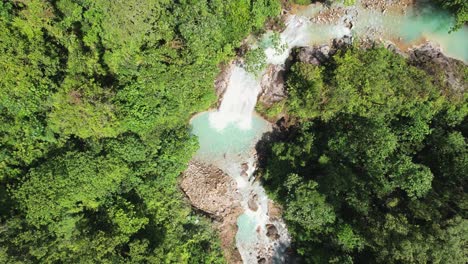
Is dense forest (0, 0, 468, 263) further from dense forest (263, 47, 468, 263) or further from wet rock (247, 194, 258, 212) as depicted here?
wet rock (247, 194, 258, 212)

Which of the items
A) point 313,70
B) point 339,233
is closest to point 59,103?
point 313,70

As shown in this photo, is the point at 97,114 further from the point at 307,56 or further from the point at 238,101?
the point at 307,56

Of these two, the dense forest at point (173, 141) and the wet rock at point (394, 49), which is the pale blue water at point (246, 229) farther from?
the wet rock at point (394, 49)

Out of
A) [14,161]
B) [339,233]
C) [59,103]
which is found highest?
[59,103]

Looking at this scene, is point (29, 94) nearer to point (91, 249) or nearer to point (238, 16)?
point (91, 249)

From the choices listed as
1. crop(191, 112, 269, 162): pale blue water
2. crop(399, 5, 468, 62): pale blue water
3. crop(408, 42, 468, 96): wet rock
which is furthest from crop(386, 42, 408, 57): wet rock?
crop(191, 112, 269, 162): pale blue water

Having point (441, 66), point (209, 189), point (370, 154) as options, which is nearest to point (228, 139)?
point (209, 189)
